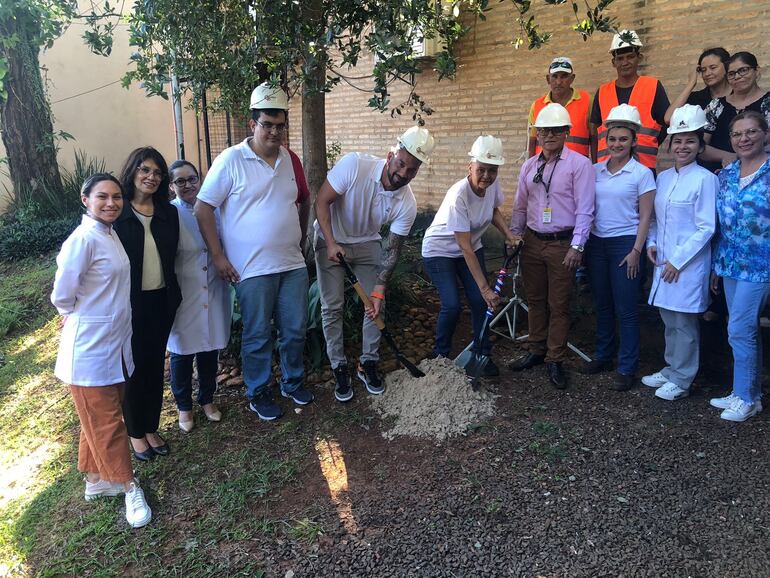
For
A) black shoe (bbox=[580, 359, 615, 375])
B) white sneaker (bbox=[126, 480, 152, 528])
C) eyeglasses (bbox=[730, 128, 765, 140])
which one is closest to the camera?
white sneaker (bbox=[126, 480, 152, 528])

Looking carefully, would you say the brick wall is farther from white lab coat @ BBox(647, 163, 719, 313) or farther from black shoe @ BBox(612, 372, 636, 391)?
black shoe @ BBox(612, 372, 636, 391)

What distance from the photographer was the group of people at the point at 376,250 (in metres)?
3.06

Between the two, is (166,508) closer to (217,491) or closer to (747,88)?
(217,491)

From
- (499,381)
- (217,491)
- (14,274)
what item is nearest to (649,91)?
(499,381)

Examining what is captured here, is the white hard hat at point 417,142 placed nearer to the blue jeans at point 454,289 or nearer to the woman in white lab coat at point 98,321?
the blue jeans at point 454,289

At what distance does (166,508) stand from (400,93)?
737 cm

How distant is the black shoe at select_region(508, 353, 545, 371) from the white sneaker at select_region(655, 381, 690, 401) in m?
0.89

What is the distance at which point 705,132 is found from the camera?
13.7ft

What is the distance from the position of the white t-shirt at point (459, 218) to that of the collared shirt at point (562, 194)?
27 centimetres

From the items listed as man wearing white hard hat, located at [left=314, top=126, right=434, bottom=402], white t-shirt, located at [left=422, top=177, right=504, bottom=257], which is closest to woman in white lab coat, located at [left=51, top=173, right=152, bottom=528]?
man wearing white hard hat, located at [left=314, top=126, right=434, bottom=402]

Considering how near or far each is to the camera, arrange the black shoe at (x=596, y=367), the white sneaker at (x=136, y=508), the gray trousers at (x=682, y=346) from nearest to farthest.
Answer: the white sneaker at (x=136, y=508), the gray trousers at (x=682, y=346), the black shoe at (x=596, y=367)

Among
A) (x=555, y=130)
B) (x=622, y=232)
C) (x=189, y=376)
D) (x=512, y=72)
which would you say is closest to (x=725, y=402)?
(x=622, y=232)

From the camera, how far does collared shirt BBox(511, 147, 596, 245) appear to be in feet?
12.8

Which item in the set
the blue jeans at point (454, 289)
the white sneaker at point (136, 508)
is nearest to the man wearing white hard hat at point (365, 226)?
the blue jeans at point (454, 289)
